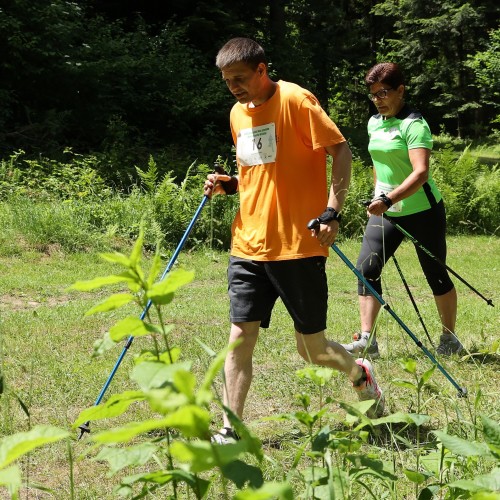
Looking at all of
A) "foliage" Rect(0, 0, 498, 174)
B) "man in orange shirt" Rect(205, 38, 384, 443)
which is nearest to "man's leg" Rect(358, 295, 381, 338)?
"man in orange shirt" Rect(205, 38, 384, 443)

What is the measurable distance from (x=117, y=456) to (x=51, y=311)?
6443 millimetres

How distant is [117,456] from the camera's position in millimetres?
1195

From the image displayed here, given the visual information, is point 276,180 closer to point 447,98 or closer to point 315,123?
point 315,123

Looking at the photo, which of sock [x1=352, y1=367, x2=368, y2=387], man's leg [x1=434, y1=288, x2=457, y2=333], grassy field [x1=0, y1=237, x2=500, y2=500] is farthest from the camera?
man's leg [x1=434, y1=288, x2=457, y2=333]

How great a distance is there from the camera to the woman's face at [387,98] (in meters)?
5.24

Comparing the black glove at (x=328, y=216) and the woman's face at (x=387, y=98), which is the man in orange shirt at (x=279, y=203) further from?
the woman's face at (x=387, y=98)

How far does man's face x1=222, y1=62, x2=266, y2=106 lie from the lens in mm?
3621

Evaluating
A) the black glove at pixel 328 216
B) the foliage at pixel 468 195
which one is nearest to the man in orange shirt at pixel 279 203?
the black glove at pixel 328 216

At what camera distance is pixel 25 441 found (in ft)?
3.07

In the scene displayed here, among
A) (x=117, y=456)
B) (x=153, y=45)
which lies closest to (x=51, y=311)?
(x=117, y=456)

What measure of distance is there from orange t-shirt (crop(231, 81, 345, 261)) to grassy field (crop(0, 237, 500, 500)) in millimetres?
535

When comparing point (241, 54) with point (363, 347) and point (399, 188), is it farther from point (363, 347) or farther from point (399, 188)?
point (363, 347)

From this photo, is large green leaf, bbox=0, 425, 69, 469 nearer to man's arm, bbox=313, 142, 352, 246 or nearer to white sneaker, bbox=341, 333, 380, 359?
man's arm, bbox=313, 142, 352, 246

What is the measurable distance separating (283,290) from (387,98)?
206cm
